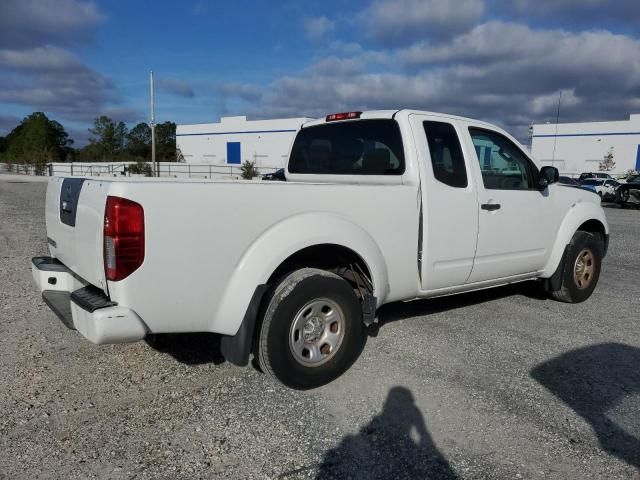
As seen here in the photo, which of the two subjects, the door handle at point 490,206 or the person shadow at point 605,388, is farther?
the door handle at point 490,206

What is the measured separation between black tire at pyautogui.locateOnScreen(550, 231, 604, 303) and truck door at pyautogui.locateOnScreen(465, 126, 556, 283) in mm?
459

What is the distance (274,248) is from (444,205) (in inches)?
64.2

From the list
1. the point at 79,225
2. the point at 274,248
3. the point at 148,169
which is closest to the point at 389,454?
the point at 274,248

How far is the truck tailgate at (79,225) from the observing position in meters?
2.91

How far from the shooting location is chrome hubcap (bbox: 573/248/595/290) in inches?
225

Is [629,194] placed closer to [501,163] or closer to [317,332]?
[501,163]

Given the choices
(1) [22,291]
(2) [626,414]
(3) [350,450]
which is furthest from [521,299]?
(1) [22,291]

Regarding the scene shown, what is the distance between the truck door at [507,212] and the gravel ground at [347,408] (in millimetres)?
642

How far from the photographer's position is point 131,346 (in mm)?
4215

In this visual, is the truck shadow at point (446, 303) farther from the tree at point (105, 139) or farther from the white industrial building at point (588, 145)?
the tree at point (105, 139)

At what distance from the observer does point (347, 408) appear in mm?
3297

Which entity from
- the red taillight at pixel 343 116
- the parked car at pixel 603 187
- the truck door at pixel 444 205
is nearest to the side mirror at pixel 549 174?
the truck door at pixel 444 205

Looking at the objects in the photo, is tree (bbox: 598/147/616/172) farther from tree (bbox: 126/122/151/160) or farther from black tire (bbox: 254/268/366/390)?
tree (bbox: 126/122/151/160)

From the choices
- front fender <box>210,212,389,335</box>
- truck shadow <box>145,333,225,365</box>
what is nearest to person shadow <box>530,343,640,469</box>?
front fender <box>210,212,389,335</box>
